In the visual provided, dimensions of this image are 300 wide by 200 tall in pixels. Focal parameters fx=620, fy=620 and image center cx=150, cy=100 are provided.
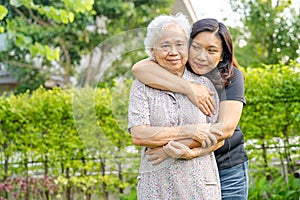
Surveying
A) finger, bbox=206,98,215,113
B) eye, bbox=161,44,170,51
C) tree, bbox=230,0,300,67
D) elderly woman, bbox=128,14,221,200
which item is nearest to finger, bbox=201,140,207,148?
elderly woman, bbox=128,14,221,200

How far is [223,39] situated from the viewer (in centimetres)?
220

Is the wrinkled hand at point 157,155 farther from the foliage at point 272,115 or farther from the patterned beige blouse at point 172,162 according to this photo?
the foliage at point 272,115

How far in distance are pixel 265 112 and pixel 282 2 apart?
4.95 metres

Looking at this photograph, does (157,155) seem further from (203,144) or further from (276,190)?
(276,190)

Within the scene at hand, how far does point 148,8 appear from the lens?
10453 millimetres

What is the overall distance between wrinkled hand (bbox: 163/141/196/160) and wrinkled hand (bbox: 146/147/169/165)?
0.07 feet

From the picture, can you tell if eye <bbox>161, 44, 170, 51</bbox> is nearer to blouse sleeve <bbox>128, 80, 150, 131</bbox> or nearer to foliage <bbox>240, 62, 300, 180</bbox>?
blouse sleeve <bbox>128, 80, 150, 131</bbox>

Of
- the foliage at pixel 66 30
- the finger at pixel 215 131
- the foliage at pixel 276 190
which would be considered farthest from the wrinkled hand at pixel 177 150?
the foliage at pixel 66 30

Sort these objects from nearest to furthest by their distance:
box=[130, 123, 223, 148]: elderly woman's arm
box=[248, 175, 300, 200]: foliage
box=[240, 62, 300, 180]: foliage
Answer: box=[130, 123, 223, 148]: elderly woman's arm, box=[248, 175, 300, 200]: foliage, box=[240, 62, 300, 180]: foliage

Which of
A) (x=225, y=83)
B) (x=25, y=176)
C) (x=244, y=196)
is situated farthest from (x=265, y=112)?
(x=225, y=83)

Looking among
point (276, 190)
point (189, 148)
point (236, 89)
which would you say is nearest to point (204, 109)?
point (189, 148)

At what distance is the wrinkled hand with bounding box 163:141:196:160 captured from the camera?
206 centimetres

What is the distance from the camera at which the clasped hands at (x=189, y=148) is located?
2.06 metres

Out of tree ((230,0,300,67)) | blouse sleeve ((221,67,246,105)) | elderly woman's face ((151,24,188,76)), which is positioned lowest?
blouse sleeve ((221,67,246,105))
